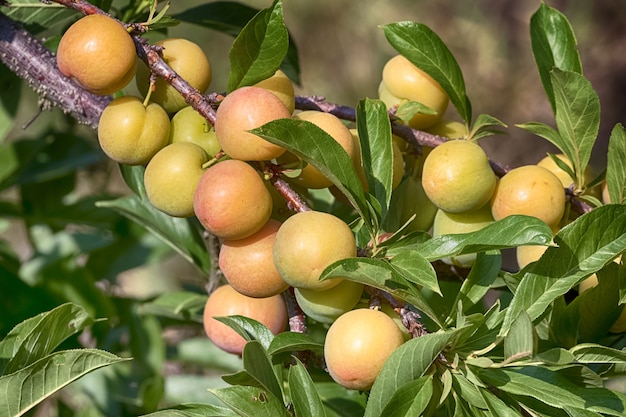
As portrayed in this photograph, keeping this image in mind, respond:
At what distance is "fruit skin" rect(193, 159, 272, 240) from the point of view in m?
0.75

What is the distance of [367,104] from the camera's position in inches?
A: 33.9

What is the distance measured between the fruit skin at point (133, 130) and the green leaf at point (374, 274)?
0.94ft

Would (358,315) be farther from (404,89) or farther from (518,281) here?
(404,89)

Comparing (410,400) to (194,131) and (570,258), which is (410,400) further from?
(194,131)

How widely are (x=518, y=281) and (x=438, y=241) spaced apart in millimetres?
124

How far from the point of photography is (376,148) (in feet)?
2.81

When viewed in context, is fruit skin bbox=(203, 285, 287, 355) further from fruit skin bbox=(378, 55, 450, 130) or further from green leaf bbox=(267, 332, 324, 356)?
fruit skin bbox=(378, 55, 450, 130)

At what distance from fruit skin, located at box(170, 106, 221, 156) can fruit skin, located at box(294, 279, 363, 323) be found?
208 mm

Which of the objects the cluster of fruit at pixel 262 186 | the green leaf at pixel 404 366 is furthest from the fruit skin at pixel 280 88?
the green leaf at pixel 404 366

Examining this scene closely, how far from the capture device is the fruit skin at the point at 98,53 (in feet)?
2.64

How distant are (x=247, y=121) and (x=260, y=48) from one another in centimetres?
14

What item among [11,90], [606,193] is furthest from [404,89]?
[11,90]

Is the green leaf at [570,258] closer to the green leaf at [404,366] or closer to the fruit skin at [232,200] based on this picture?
the green leaf at [404,366]

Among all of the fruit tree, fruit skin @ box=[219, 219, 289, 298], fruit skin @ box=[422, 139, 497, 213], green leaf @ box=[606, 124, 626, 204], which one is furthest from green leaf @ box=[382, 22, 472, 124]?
fruit skin @ box=[219, 219, 289, 298]
